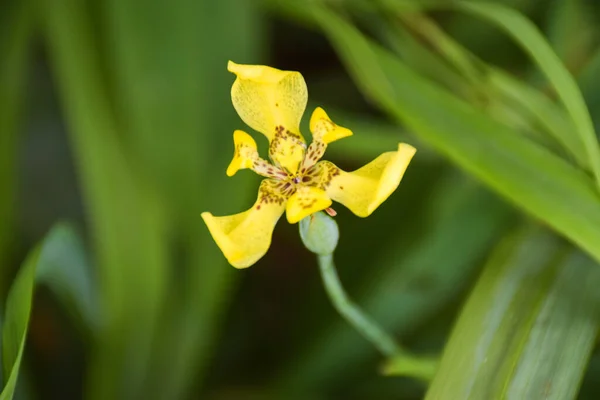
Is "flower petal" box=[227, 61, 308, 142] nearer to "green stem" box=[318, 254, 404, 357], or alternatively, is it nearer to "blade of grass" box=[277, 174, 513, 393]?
"green stem" box=[318, 254, 404, 357]

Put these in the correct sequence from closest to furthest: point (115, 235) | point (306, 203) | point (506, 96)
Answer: point (306, 203), point (506, 96), point (115, 235)

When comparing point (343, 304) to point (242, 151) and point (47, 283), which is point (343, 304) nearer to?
point (242, 151)

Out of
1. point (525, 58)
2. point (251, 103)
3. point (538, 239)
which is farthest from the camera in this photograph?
point (525, 58)

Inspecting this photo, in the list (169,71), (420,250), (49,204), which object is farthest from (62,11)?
(420,250)

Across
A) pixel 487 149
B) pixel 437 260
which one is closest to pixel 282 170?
pixel 487 149

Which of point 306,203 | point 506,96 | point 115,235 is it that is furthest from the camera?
point 115,235

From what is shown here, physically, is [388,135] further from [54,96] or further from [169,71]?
[54,96]

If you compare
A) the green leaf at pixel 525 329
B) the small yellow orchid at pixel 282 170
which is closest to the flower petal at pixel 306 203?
the small yellow orchid at pixel 282 170
